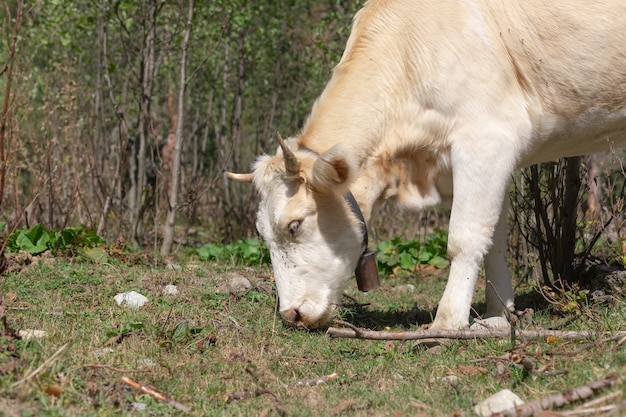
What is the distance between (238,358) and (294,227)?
43.6 inches

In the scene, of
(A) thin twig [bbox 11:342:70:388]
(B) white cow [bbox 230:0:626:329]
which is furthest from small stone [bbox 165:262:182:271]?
(A) thin twig [bbox 11:342:70:388]

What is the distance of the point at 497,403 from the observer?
3.82 meters

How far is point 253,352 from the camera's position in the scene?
16.7 ft

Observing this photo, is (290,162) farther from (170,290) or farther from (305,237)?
(170,290)

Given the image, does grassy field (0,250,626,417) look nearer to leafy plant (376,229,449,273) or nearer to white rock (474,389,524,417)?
white rock (474,389,524,417)

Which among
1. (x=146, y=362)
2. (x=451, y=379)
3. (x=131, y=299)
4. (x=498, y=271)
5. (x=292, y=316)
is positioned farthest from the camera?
(x=498, y=271)

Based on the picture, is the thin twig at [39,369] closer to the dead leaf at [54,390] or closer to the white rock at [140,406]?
the dead leaf at [54,390]

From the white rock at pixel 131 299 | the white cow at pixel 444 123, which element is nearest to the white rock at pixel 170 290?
the white rock at pixel 131 299

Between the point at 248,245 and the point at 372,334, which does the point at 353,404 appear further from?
the point at 248,245

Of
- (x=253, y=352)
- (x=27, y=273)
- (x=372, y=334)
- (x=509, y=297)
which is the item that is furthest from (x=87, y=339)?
(x=509, y=297)

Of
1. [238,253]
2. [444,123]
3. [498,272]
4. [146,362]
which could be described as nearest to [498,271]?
[498,272]

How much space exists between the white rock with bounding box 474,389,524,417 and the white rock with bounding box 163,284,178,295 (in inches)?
127

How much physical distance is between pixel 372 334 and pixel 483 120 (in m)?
1.65

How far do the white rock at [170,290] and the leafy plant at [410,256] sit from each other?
3.11m
